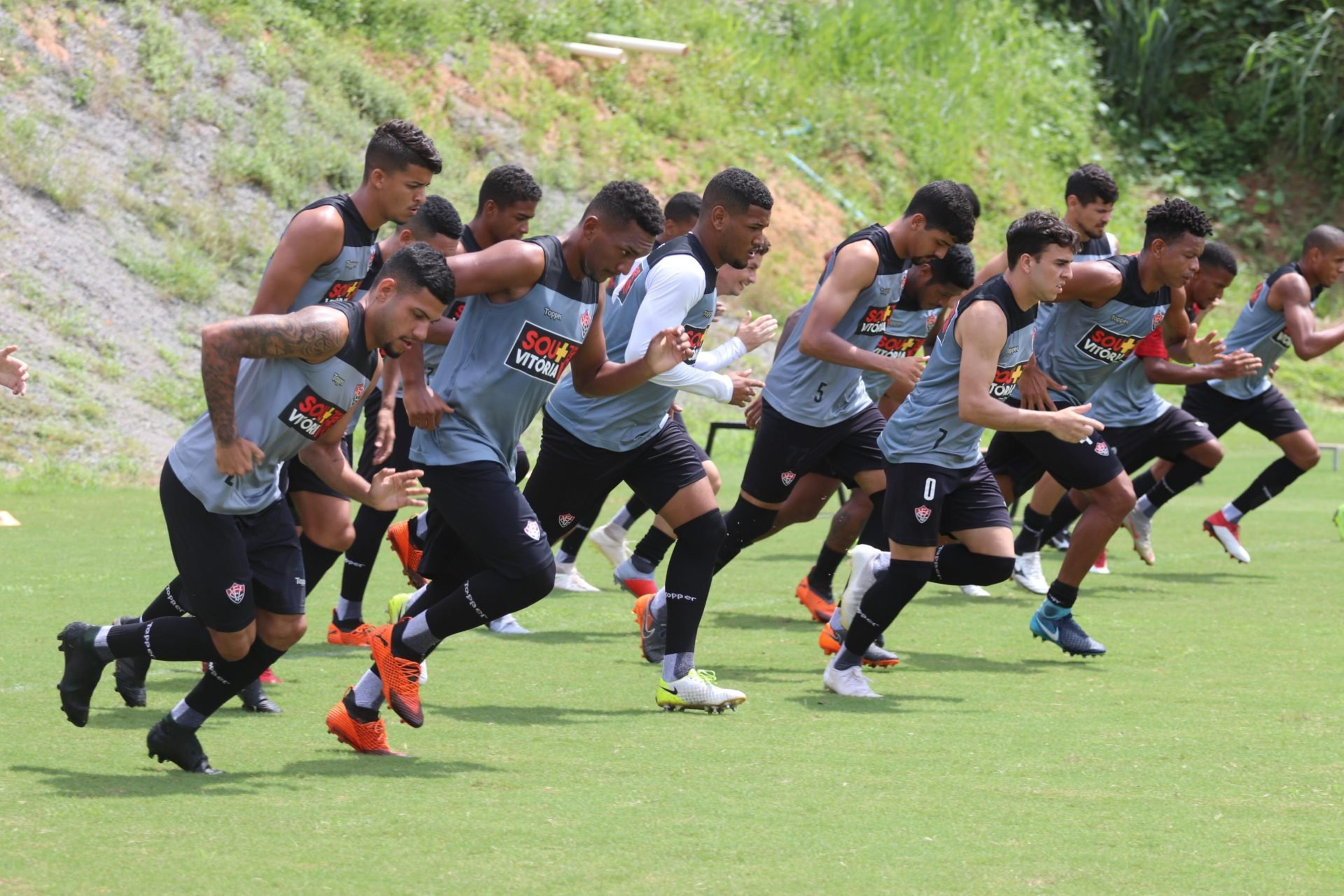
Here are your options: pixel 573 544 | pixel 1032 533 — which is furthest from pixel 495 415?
pixel 1032 533

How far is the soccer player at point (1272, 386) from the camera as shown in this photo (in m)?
11.6

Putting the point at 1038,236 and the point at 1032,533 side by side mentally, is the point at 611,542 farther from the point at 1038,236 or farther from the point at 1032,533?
the point at 1038,236

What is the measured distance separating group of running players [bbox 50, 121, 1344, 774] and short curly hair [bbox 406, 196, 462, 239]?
0.02 metres

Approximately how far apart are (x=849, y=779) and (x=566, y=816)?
106 cm

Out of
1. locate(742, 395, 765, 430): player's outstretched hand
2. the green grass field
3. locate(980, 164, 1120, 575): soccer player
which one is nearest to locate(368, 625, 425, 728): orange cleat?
the green grass field

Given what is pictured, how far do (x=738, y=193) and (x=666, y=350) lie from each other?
928 millimetres

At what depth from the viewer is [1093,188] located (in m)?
9.51

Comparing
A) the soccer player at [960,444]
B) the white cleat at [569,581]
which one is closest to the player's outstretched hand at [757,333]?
the soccer player at [960,444]

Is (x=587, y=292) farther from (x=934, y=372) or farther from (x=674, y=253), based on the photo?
(x=934, y=372)

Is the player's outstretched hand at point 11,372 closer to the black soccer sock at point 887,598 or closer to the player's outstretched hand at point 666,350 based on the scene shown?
the player's outstretched hand at point 666,350

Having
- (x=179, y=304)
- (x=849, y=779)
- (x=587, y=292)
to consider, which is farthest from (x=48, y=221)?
(x=849, y=779)

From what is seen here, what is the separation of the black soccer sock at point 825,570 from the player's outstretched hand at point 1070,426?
8.84ft

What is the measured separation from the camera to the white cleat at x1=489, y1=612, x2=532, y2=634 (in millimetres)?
8727

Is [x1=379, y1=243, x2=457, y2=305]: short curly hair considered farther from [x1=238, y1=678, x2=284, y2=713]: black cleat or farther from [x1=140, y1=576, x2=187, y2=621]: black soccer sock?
[x1=238, y1=678, x2=284, y2=713]: black cleat
